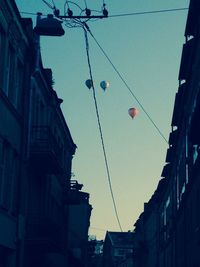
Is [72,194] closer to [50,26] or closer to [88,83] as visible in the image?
[88,83]

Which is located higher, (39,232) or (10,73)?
(10,73)

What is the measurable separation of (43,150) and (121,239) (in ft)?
312

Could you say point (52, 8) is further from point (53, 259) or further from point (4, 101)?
point (53, 259)

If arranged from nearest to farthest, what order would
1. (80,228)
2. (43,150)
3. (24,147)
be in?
1. (24,147)
2. (43,150)
3. (80,228)

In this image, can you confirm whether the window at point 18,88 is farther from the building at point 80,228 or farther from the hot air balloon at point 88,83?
the building at point 80,228

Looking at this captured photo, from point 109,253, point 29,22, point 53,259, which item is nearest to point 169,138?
point 53,259

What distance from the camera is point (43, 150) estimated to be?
72.6 feet

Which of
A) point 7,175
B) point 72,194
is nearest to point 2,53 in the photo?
point 7,175

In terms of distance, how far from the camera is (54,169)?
24.4 metres

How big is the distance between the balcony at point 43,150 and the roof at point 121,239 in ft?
290

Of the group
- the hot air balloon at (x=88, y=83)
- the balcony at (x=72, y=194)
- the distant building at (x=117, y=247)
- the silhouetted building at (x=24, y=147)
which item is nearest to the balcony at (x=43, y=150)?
the silhouetted building at (x=24, y=147)

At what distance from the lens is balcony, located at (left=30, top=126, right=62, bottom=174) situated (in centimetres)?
2219

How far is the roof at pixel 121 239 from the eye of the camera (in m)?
113

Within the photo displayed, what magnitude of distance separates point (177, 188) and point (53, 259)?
7088mm
